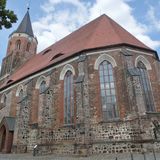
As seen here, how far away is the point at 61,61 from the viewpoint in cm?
1476

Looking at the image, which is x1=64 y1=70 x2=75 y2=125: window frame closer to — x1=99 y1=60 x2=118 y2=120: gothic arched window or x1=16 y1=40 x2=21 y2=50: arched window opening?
x1=99 y1=60 x2=118 y2=120: gothic arched window

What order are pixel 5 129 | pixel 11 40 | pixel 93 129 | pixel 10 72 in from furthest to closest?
pixel 11 40
pixel 10 72
pixel 5 129
pixel 93 129

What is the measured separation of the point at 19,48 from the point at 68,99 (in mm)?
16417

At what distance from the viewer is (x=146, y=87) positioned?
13070 mm

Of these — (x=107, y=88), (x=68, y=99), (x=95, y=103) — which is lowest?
(x=95, y=103)

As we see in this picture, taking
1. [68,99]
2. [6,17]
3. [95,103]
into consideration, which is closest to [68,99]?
[68,99]

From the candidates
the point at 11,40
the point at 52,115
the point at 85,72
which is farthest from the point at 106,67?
the point at 11,40

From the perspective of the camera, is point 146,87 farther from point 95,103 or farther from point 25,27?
point 25,27

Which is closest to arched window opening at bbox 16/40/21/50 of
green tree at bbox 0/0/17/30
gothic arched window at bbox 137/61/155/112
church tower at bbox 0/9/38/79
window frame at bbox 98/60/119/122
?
church tower at bbox 0/9/38/79

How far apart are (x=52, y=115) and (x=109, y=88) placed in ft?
14.6

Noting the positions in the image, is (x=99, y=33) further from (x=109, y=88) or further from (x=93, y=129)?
(x=93, y=129)

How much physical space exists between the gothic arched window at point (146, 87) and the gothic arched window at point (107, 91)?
210cm

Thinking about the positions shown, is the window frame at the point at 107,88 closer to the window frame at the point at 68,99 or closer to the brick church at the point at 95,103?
the brick church at the point at 95,103

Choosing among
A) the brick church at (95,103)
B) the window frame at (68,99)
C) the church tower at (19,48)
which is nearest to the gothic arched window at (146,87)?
the brick church at (95,103)
